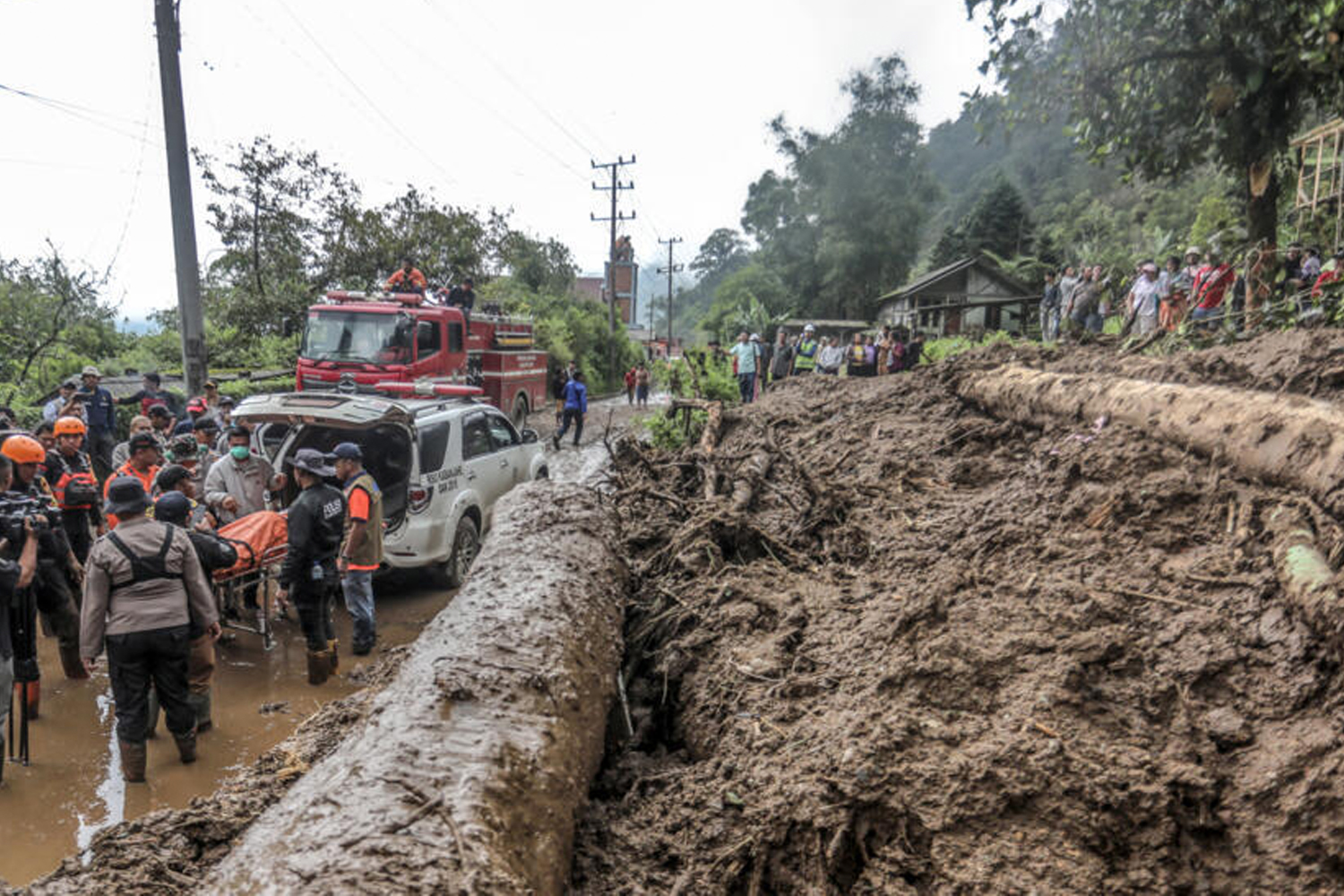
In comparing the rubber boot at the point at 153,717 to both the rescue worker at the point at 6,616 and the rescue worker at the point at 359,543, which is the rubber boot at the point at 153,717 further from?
the rescue worker at the point at 359,543

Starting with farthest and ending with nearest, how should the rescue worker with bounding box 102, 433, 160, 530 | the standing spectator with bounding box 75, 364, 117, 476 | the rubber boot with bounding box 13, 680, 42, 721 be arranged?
the standing spectator with bounding box 75, 364, 117, 476 → the rescue worker with bounding box 102, 433, 160, 530 → the rubber boot with bounding box 13, 680, 42, 721

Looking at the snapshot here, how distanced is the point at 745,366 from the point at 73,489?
1172 centimetres

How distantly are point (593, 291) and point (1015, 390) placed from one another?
86930 mm

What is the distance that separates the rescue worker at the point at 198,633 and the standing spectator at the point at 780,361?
13030 millimetres

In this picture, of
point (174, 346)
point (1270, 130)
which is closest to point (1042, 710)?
point (1270, 130)

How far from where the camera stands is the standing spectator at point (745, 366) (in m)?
15.6

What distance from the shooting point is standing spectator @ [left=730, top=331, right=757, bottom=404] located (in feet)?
51.0

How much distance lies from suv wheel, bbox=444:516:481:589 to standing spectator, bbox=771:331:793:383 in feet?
33.7

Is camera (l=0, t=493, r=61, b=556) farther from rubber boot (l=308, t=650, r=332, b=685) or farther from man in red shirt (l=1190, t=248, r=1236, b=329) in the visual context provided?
man in red shirt (l=1190, t=248, r=1236, b=329)

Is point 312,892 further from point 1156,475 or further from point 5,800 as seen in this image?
point 1156,475

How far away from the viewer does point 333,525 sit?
5.73 metres

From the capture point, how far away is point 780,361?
1678 centimetres

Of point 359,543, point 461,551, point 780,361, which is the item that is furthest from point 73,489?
point 780,361

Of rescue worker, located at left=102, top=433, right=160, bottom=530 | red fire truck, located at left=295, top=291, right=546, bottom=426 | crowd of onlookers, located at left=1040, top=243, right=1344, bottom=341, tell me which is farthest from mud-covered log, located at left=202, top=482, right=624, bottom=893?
red fire truck, located at left=295, top=291, right=546, bottom=426
